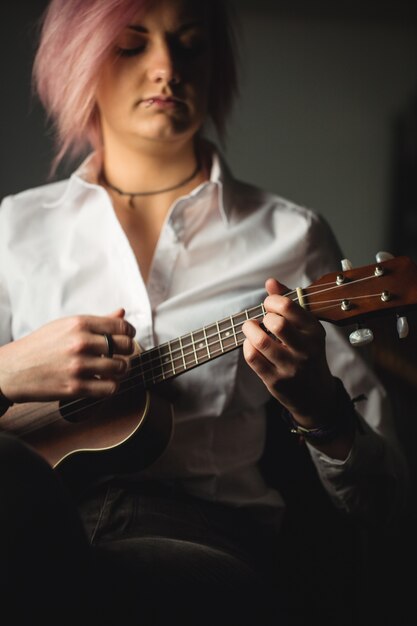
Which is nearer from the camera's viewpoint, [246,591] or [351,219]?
[246,591]

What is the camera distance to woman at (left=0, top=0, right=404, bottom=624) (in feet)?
3.07

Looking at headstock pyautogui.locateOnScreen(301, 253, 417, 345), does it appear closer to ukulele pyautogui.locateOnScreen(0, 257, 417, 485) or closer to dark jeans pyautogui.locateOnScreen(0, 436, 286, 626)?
ukulele pyautogui.locateOnScreen(0, 257, 417, 485)

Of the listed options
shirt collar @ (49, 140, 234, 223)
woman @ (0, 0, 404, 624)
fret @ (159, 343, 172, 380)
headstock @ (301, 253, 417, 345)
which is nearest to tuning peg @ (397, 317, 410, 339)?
headstock @ (301, 253, 417, 345)

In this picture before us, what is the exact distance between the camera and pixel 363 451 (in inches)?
41.6

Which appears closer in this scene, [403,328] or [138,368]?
[403,328]

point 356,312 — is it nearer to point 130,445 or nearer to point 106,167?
point 130,445

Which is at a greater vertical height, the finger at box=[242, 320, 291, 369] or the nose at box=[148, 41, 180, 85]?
the nose at box=[148, 41, 180, 85]

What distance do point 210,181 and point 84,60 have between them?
296mm

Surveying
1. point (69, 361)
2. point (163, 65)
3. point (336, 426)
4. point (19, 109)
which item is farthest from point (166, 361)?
point (19, 109)

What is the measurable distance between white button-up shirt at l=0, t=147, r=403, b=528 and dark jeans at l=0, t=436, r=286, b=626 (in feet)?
0.27

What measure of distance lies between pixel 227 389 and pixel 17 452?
0.46 m

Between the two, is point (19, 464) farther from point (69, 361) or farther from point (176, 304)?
point (176, 304)

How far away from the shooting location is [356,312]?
36.0 inches

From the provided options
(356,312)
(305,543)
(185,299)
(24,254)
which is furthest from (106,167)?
(305,543)
